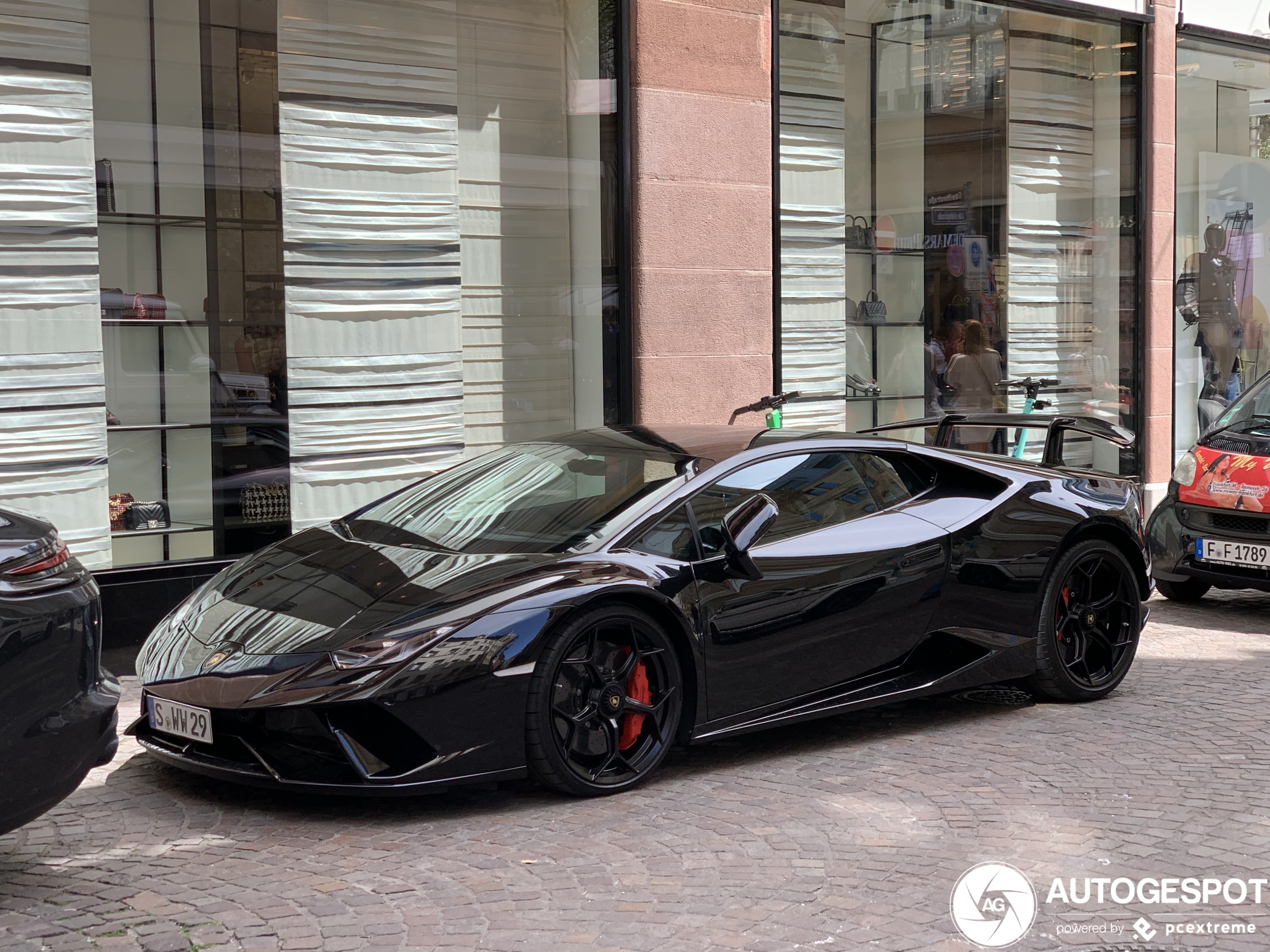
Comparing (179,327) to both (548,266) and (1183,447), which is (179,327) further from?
(1183,447)

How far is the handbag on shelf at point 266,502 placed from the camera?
323 inches

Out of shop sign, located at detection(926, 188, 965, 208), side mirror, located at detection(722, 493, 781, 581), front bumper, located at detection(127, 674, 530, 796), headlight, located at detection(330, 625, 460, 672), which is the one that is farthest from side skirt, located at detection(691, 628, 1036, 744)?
shop sign, located at detection(926, 188, 965, 208)

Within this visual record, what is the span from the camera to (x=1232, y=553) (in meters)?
8.67

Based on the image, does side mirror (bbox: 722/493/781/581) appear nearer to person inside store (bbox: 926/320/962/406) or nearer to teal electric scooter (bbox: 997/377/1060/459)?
teal electric scooter (bbox: 997/377/1060/459)

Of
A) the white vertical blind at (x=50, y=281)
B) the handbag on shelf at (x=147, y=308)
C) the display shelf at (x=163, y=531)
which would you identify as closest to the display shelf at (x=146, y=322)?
the handbag on shelf at (x=147, y=308)

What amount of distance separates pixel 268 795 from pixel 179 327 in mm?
3918

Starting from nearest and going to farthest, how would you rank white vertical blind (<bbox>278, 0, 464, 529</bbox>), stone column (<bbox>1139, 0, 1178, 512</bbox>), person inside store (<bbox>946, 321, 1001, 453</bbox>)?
1. white vertical blind (<bbox>278, 0, 464, 529</bbox>)
2. person inside store (<bbox>946, 321, 1001, 453</bbox>)
3. stone column (<bbox>1139, 0, 1178, 512</bbox>)

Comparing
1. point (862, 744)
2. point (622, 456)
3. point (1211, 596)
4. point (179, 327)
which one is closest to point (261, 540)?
point (179, 327)

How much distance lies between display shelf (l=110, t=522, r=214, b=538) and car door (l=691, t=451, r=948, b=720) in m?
3.77

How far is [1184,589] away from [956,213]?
3.90 meters

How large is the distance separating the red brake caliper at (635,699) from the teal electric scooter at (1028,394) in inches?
235

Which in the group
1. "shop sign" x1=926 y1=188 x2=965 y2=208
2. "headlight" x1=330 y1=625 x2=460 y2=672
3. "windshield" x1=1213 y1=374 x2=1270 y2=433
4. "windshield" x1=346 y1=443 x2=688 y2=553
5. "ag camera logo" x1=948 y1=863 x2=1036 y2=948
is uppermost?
"shop sign" x1=926 y1=188 x2=965 y2=208

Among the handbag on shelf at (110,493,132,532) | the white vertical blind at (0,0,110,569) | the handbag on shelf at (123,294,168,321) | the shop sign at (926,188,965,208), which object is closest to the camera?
the white vertical blind at (0,0,110,569)

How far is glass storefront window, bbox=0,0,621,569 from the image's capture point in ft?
24.6
